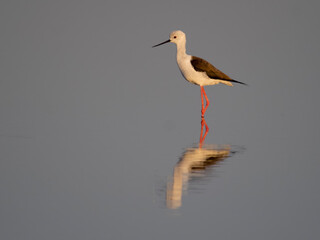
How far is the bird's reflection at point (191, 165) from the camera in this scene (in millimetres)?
6246

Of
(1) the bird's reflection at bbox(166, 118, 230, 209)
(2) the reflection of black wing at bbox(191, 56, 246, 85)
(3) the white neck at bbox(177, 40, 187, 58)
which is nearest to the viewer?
(1) the bird's reflection at bbox(166, 118, 230, 209)

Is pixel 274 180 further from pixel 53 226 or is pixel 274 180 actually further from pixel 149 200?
pixel 53 226

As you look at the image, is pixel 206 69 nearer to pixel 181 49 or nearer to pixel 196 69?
pixel 196 69

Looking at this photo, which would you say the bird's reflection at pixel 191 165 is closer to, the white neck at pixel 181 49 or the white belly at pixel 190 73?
the white belly at pixel 190 73

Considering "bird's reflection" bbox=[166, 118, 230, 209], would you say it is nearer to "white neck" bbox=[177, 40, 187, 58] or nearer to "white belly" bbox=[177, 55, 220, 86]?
"white belly" bbox=[177, 55, 220, 86]

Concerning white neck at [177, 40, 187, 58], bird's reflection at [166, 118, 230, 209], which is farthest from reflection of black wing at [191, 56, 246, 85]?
bird's reflection at [166, 118, 230, 209]

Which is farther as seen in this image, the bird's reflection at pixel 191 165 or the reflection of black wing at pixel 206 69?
the reflection of black wing at pixel 206 69

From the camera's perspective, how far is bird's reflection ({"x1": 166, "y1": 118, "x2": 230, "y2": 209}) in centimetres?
625

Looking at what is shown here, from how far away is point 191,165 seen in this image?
778 centimetres

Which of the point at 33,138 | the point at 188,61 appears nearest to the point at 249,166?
the point at 33,138

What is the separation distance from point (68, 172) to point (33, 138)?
2999mm

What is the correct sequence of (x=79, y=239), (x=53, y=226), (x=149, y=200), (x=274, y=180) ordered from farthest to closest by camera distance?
(x=274, y=180) → (x=149, y=200) → (x=53, y=226) → (x=79, y=239)

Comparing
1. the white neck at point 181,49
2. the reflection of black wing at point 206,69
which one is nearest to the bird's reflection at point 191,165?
the reflection of black wing at point 206,69

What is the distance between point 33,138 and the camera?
10.2 metres
